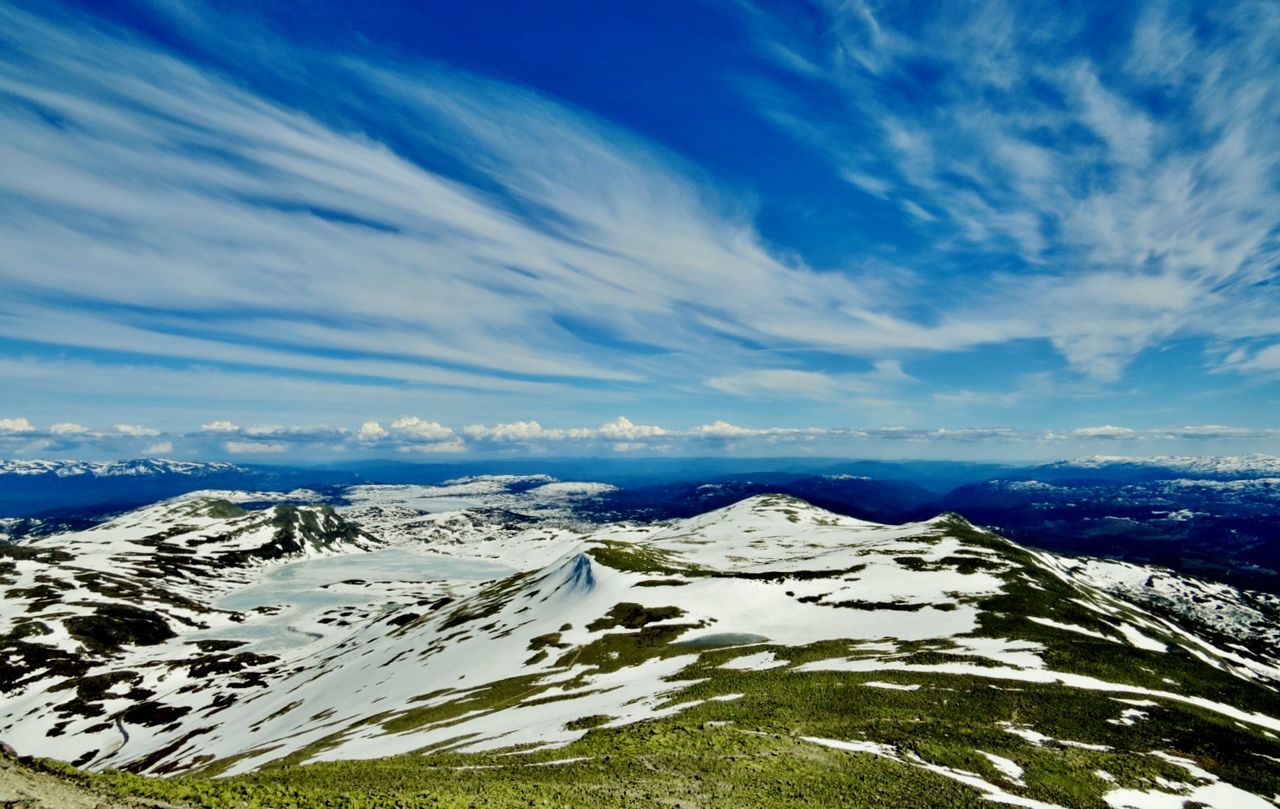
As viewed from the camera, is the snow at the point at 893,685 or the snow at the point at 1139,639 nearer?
the snow at the point at 893,685

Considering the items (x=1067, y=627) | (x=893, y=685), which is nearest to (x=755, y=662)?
(x=893, y=685)

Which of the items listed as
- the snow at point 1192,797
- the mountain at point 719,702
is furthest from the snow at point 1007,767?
the snow at point 1192,797

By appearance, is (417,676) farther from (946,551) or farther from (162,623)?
(162,623)

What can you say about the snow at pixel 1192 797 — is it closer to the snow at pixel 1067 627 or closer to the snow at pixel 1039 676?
the snow at pixel 1039 676

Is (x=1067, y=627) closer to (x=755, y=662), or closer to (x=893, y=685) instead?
(x=893, y=685)

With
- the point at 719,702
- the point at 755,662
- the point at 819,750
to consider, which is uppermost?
the point at 819,750

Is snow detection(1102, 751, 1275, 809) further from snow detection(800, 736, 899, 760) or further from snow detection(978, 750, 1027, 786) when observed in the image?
snow detection(800, 736, 899, 760)

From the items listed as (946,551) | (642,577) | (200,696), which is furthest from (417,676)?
(946,551)

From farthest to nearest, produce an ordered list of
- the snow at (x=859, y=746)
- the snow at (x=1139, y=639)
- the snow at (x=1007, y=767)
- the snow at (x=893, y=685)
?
the snow at (x=1139, y=639) → the snow at (x=893, y=685) → the snow at (x=859, y=746) → the snow at (x=1007, y=767)

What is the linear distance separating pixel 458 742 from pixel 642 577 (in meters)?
75.5

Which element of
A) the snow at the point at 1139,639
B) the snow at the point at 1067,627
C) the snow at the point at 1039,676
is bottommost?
the snow at the point at 1139,639

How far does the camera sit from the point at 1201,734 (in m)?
36.0

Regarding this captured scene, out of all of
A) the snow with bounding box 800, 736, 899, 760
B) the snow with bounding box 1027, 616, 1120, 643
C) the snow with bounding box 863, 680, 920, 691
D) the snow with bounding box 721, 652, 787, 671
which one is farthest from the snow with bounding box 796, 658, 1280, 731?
the snow with bounding box 1027, 616, 1120, 643

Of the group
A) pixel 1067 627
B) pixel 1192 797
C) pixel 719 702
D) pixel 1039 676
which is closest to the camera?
pixel 1192 797
